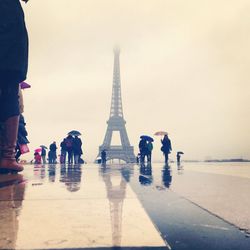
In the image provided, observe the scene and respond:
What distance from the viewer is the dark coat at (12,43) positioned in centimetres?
427

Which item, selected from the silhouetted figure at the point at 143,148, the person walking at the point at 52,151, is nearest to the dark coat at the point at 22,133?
the silhouetted figure at the point at 143,148

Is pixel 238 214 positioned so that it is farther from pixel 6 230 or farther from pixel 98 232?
pixel 6 230

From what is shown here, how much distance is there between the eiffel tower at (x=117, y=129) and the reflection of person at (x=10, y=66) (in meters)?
55.4

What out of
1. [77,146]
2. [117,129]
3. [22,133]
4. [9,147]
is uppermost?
[117,129]

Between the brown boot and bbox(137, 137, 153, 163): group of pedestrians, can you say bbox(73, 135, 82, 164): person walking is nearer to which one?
bbox(137, 137, 153, 163): group of pedestrians

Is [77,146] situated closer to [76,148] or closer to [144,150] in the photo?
[76,148]

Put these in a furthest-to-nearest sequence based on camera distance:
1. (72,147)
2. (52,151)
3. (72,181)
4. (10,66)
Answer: (52,151) → (72,147) → (10,66) → (72,181)

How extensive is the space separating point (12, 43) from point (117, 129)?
63.9m

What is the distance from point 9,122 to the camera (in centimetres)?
484

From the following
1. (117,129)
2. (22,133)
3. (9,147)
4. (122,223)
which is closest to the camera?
(122,223)

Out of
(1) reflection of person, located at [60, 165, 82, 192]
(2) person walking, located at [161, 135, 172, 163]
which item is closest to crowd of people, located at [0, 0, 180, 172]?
(1) reflection of person, located at [60, 165, 82, 192]

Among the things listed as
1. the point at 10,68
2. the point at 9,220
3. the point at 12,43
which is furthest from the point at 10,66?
the point at 9,220

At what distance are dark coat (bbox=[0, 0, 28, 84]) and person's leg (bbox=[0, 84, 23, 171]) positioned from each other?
0.19 meters

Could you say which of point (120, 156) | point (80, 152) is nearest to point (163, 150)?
point (80, 152)
